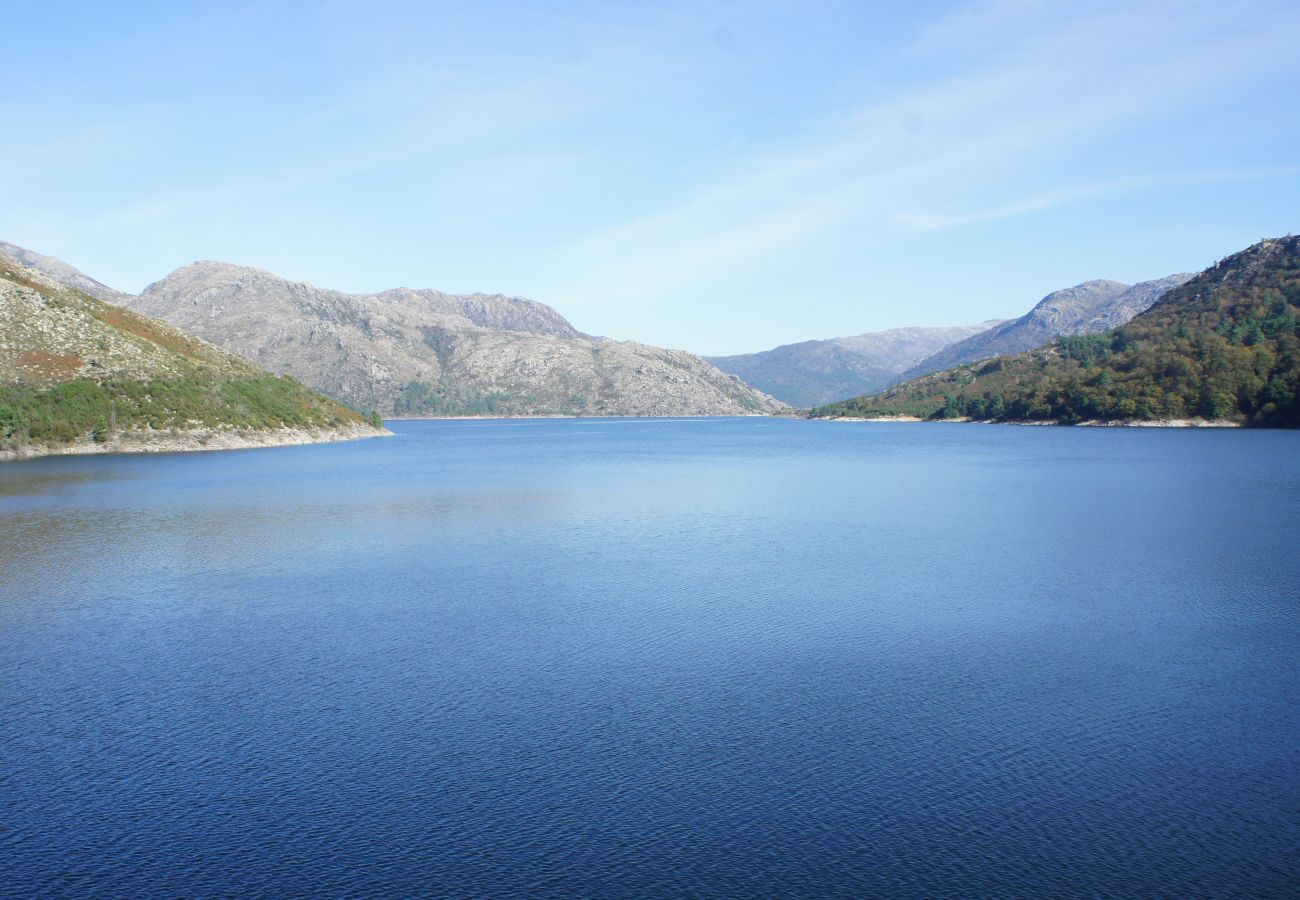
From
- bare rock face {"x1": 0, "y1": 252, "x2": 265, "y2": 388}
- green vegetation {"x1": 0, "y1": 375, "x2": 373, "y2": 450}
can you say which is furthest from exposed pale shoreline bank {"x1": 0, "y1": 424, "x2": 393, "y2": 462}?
bare rock face {"x1": 0, "y1": 252, "x2": 265, "y2": 388}

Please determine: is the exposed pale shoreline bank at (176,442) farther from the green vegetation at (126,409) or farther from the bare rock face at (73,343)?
the bare rock face at (73,343)

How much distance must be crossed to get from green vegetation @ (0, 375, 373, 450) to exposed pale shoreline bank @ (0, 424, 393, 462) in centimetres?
65

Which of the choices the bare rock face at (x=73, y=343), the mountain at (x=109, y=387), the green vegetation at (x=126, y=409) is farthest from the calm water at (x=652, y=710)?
the bare rock face at (x=73, y=343)

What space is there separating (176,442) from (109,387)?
899 cm

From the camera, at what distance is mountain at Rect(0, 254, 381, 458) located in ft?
313

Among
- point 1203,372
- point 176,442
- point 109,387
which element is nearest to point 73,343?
point 109,387

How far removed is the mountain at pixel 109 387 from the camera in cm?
9531

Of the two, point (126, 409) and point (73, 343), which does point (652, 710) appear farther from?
point (73, 343)

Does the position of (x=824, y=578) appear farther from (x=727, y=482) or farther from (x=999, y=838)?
(x=727, y=482)

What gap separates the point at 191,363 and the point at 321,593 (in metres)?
96.5

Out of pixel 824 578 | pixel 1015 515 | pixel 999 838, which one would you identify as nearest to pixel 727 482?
pixel 1015 515

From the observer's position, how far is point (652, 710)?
19.4 meters

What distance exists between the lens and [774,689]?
20.7 m

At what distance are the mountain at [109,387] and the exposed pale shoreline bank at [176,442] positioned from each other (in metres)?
0.13
